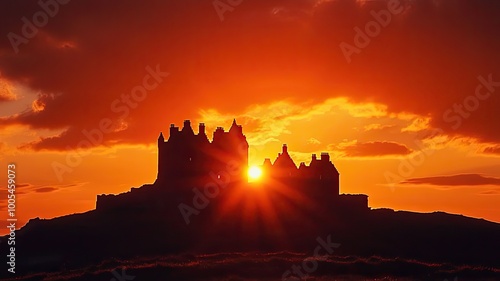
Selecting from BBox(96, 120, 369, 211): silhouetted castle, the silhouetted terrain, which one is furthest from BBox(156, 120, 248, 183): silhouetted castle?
the silhouetted terrain

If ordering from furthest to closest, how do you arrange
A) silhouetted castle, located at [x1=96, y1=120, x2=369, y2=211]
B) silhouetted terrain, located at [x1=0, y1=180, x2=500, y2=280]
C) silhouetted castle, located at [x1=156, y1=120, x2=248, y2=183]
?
silhouetted castle, located at [x1=156, y1=120, x2=248, y2=183]
silhouetted castle, located at [x1=96, y1=120, x2=369, y2=211]
silhouetted terrain, located at [x1=0, y1=180, x2=500, y2=280]

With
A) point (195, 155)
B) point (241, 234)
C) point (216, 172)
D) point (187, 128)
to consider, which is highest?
point (187, 128)

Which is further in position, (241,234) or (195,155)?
(195,155)

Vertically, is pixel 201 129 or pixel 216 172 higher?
pixel 201 129

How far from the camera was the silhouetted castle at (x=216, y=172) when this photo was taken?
209ft

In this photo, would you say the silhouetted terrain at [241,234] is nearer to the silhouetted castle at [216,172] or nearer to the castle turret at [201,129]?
the silhouetted castle at [216,172]

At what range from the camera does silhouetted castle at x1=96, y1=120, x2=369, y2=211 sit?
2504 inches

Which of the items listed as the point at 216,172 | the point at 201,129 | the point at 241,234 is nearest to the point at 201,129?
the point at 201,129

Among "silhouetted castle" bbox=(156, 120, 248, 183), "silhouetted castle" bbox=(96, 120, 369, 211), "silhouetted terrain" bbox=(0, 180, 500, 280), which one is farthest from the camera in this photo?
"silhouetted castle" bbox=(156, 120, 248, 183)

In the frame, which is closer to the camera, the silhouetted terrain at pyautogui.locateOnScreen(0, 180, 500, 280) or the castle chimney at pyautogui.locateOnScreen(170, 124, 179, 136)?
the silhouetted terrain at pyautogui.locateOnScreen(0, 180, 500, 280)

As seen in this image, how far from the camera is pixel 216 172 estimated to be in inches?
2579

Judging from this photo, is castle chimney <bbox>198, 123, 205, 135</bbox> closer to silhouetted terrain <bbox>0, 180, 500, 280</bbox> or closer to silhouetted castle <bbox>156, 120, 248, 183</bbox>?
silhouetted castle <bbox>156, 120, 248, 183</bbox>

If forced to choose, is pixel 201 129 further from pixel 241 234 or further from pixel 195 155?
pixel 241 234

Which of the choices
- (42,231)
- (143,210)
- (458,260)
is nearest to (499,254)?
(458,260)
